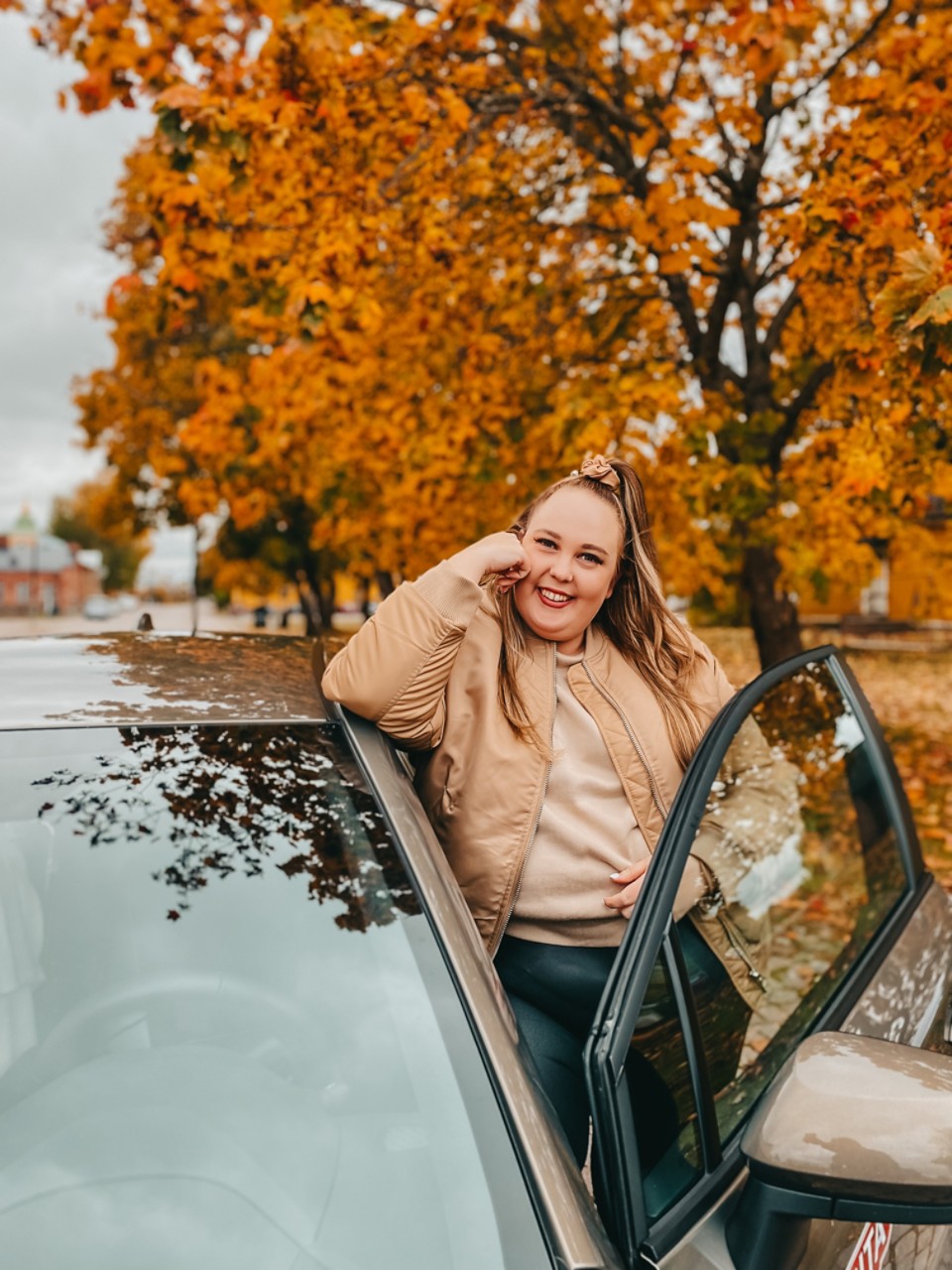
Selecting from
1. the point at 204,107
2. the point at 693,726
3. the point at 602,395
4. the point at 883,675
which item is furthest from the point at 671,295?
the point at 883,675

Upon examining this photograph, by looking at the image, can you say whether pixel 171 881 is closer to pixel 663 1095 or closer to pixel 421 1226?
pixel 421 1226

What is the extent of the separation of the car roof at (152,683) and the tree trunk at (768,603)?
21.8 feet

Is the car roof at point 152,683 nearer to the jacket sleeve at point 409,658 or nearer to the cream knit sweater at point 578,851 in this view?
the jacket sleeve at point 409,658

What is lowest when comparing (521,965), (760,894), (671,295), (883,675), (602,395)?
(883,675)

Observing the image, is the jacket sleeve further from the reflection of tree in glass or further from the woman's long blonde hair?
the woman's long blonde hair

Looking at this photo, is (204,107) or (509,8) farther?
(509,8)

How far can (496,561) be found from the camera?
2.14 metres

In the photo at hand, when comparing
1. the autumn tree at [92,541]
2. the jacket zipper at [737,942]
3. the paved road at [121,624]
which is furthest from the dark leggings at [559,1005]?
the autumn tree at [92,541]

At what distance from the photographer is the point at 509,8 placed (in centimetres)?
704

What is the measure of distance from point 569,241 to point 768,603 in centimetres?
291

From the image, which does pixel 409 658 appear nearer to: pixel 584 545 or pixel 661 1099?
pixel 584 545

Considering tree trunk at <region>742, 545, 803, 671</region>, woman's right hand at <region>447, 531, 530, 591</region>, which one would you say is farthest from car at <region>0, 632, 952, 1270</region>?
tree trunk at <region>742, 545, 803, 671</region>

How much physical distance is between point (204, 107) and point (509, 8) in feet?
11.2

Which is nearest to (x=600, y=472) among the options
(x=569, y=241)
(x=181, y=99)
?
(x=181, y=99)
